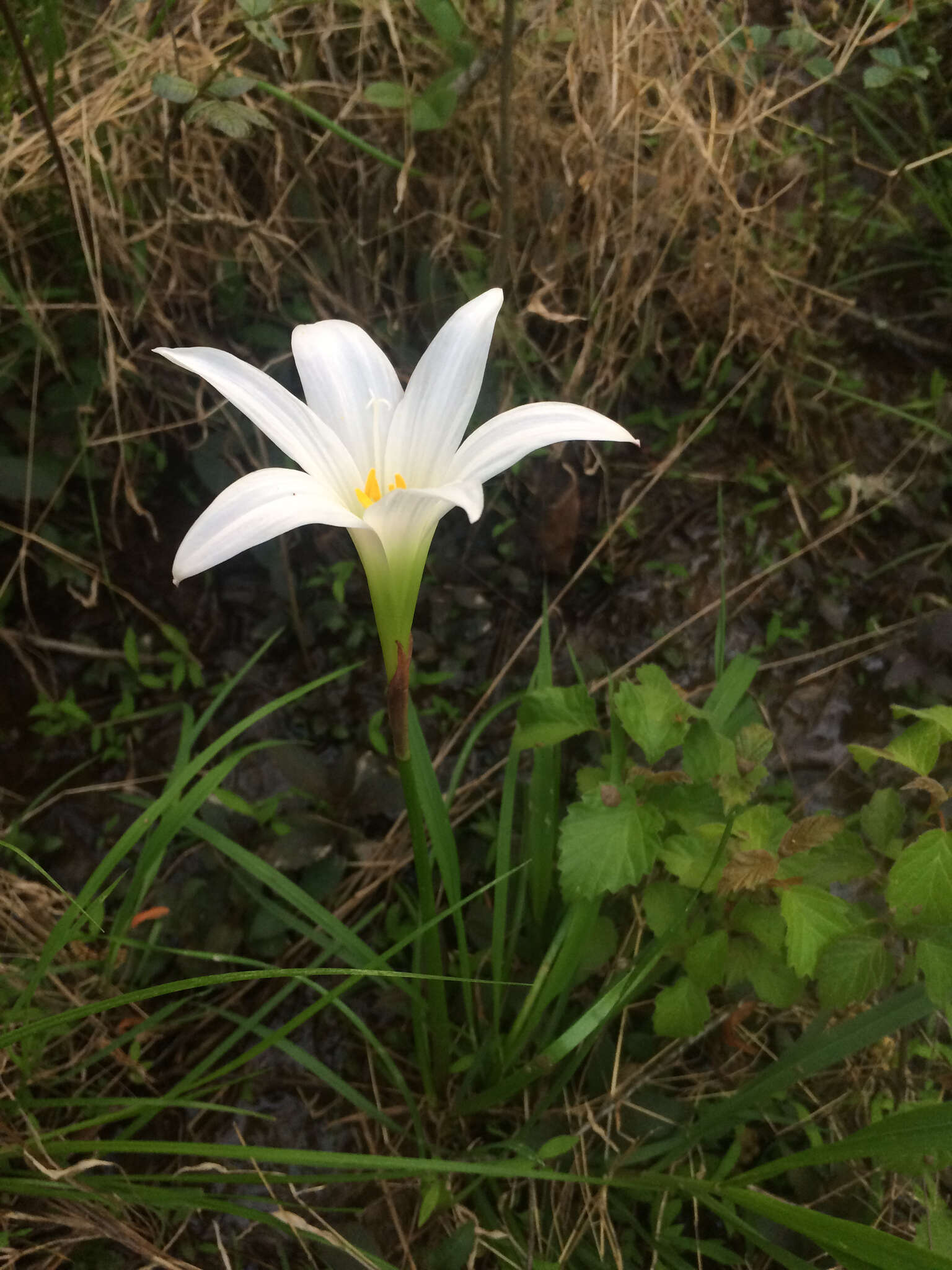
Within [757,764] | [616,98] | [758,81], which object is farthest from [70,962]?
Answer: [758,81]

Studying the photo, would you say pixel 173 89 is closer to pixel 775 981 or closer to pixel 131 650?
pixel 131 650

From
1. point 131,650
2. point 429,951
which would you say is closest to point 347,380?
point 429,951

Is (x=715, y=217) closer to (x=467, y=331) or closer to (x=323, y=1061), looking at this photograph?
(x=467, y=331)

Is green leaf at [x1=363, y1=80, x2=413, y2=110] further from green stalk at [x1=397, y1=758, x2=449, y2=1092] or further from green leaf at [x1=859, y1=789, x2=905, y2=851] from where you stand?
green leaf at [x1=859, y1=789, x2=905, y2=851]

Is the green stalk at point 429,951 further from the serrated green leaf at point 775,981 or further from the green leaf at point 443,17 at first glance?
the green leaf at point 443,17

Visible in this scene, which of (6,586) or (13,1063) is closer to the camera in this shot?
(13,1063)
